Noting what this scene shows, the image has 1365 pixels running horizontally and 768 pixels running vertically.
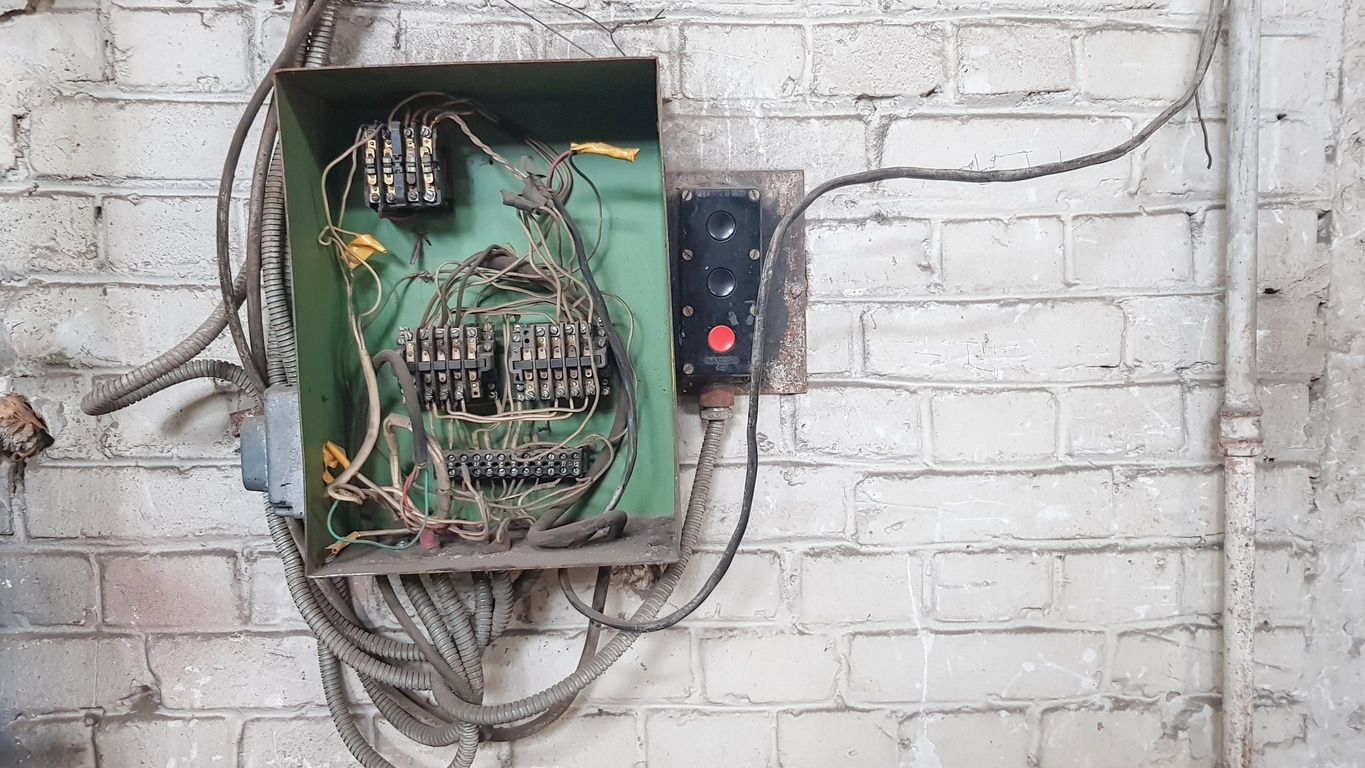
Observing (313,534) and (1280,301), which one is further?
(1280,301)

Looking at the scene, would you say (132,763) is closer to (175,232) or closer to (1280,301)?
(175,232)

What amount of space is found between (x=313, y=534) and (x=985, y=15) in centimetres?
102

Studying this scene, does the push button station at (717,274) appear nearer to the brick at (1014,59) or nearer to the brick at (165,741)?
the brick at (1014,59)

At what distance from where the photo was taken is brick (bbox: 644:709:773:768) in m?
0.96

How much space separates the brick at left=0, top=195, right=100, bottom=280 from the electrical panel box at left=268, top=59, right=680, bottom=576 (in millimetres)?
327

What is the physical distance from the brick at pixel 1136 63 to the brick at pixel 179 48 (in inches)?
41.6

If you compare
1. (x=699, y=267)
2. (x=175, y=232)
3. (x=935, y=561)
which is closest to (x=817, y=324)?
(x=699, y=267)

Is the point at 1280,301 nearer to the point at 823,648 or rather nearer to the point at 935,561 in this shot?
the point at 935,561

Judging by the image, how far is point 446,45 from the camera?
0.88 meters

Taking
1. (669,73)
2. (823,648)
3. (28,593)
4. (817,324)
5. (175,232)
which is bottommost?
(823,648)

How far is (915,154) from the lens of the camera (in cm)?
91

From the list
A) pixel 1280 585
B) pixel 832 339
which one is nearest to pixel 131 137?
pixel 832 339

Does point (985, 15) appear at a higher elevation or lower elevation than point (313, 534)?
higher

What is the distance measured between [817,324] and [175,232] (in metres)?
0.82
